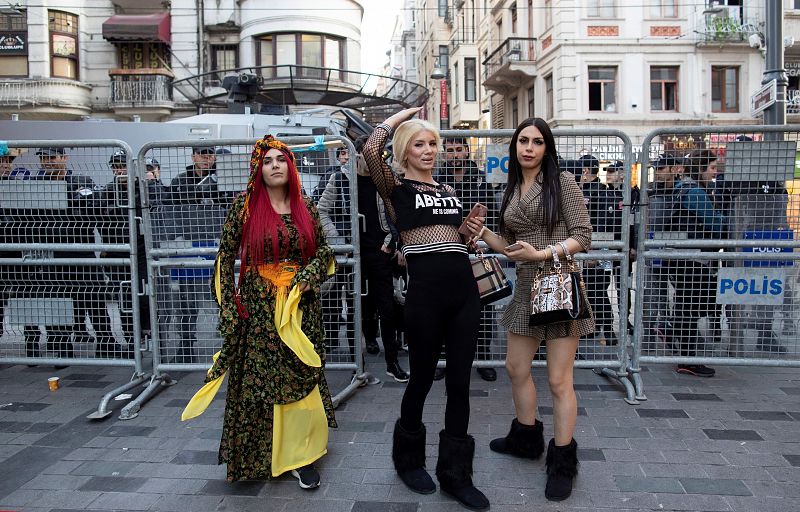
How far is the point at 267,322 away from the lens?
140 inches

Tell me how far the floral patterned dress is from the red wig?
29mm

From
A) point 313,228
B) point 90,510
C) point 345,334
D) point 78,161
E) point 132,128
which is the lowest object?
point 90,510

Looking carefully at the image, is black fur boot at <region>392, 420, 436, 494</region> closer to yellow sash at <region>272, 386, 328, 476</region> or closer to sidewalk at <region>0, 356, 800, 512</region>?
sidewalk at <region>0, 356, 800, 512</region>

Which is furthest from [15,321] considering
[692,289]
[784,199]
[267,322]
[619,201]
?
[784,199]

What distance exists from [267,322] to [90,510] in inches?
52.5

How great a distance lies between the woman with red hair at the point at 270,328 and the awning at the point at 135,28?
22120 millimetres

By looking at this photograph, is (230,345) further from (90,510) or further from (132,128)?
(132,128)

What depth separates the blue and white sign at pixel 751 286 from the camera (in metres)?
5.04

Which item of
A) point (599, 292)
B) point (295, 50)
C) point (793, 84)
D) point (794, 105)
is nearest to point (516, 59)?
point (295, 50)

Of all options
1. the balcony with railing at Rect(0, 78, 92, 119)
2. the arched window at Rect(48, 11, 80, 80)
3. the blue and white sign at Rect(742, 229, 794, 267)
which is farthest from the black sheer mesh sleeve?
the arched window at Rect(48, 11, 80, 80)

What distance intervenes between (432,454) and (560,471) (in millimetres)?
875

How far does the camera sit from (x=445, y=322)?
10.8 feet

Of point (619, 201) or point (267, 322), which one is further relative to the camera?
point (619, 201)

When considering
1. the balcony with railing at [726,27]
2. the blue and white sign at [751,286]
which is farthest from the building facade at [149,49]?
the blue and white sign at [751,286]
